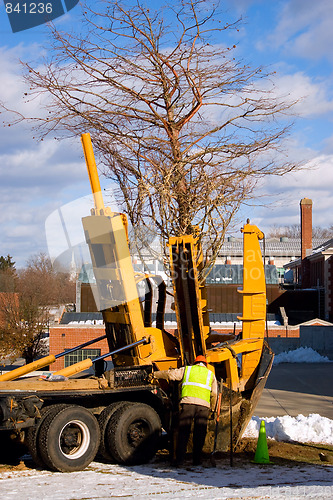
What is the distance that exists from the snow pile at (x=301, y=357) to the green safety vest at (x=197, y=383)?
18.3 meters

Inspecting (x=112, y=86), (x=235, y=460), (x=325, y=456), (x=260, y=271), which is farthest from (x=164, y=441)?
(x=112, y=86)

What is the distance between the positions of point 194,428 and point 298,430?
2802 millimetres

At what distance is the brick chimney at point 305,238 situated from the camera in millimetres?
45250

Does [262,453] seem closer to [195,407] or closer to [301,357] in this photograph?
[195,407]

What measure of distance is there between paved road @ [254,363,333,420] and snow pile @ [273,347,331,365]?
190cm

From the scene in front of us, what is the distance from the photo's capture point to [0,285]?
1788 inches

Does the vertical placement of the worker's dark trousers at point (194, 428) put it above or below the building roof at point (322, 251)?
below

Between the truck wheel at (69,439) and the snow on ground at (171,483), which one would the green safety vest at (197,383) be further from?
the truck wheel at (69,439)

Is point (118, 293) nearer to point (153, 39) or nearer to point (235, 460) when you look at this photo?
point (235, 460)

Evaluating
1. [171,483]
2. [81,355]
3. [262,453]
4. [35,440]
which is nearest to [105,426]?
[35,440]

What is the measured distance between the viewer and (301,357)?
88.1ft

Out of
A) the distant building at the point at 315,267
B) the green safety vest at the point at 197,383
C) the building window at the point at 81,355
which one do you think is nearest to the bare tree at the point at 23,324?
the building window at the point at 81,355

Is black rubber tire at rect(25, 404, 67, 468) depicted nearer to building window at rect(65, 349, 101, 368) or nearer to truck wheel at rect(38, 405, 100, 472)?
truck wheel at rect(38, 405, 100, 472)

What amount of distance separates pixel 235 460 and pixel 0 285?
128ft
